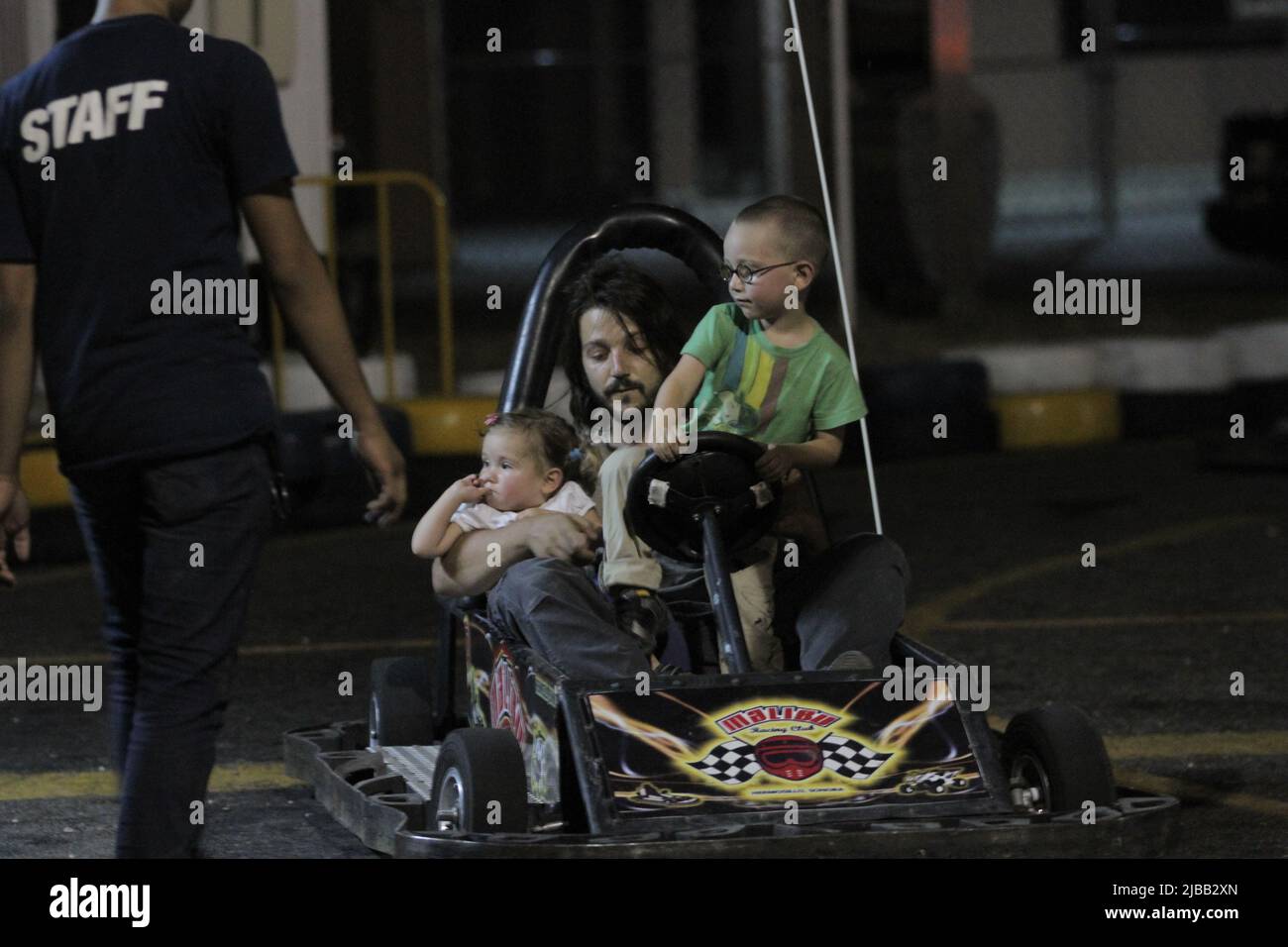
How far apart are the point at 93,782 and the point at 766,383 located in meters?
1.62

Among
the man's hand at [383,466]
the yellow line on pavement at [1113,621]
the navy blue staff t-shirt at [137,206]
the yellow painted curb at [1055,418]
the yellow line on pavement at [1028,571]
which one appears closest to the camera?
the navy blue staff t-shirt at [137,206]

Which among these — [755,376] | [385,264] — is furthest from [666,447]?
[385,264]

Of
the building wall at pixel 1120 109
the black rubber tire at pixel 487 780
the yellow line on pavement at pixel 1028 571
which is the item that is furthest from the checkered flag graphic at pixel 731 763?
the building wall at pixel 1120 109

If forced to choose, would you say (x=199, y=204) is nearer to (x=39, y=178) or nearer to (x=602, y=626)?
(x=39, y=178)

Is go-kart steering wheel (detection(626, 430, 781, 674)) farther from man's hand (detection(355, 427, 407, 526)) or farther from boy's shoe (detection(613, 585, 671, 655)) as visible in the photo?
man's hand (detection(355, 427, 407, 526))

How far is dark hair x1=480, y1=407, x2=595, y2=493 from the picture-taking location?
13.8 ft

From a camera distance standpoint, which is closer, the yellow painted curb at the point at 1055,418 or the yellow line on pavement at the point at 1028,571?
the yellow line on pavement at the point at 1028,571

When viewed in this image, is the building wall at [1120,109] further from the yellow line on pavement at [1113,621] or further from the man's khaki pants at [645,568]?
the man's khaki pants at [645,568]

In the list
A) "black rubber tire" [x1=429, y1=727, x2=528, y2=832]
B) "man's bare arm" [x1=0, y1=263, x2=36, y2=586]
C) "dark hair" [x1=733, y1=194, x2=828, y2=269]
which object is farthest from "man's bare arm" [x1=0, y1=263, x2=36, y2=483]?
"dark hair" [x1=733, y1=194, x2=828, y2=269]

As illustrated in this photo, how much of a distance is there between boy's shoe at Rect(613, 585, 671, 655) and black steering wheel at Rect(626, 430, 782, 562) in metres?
0.10

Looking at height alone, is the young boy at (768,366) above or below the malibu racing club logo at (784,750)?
above

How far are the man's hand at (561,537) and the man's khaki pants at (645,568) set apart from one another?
0.04 metres

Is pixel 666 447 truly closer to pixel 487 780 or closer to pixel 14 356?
pixel 487 780

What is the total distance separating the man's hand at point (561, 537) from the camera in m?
4.12
